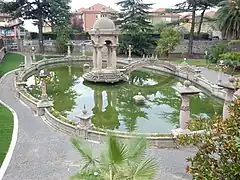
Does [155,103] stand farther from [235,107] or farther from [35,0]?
[35,0]

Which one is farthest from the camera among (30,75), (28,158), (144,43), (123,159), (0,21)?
(0,21)

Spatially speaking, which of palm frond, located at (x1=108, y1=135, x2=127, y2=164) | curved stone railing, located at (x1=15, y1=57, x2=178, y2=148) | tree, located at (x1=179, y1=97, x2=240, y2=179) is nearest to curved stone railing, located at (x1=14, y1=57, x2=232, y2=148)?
curved stone railing, located at (x1=15, y1=57, x2=178, y2=148)

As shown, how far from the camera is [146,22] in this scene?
44.0 metres

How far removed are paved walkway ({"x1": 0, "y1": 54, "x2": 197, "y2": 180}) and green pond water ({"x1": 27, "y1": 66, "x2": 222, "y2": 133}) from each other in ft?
13.0

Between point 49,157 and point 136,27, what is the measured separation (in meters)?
32.9

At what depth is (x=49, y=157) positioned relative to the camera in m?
12.4

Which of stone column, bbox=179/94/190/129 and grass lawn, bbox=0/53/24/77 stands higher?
grass lawn, bbox=0/53/24/77

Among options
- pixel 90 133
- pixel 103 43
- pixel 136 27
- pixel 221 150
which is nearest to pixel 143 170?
pixel 221 150

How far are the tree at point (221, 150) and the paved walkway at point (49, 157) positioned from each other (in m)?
4.41

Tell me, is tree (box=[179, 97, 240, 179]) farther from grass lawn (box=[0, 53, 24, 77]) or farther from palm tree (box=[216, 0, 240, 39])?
palm tree (box=[216, 0, 240, 39])

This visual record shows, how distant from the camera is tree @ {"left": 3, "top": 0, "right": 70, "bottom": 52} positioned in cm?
4384

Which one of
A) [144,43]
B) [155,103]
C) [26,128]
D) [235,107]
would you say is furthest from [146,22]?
[235,107]

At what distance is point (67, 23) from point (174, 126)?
3406 centimetres

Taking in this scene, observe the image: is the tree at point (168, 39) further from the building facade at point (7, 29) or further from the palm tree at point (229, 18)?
the building facade at point (7, 29)
